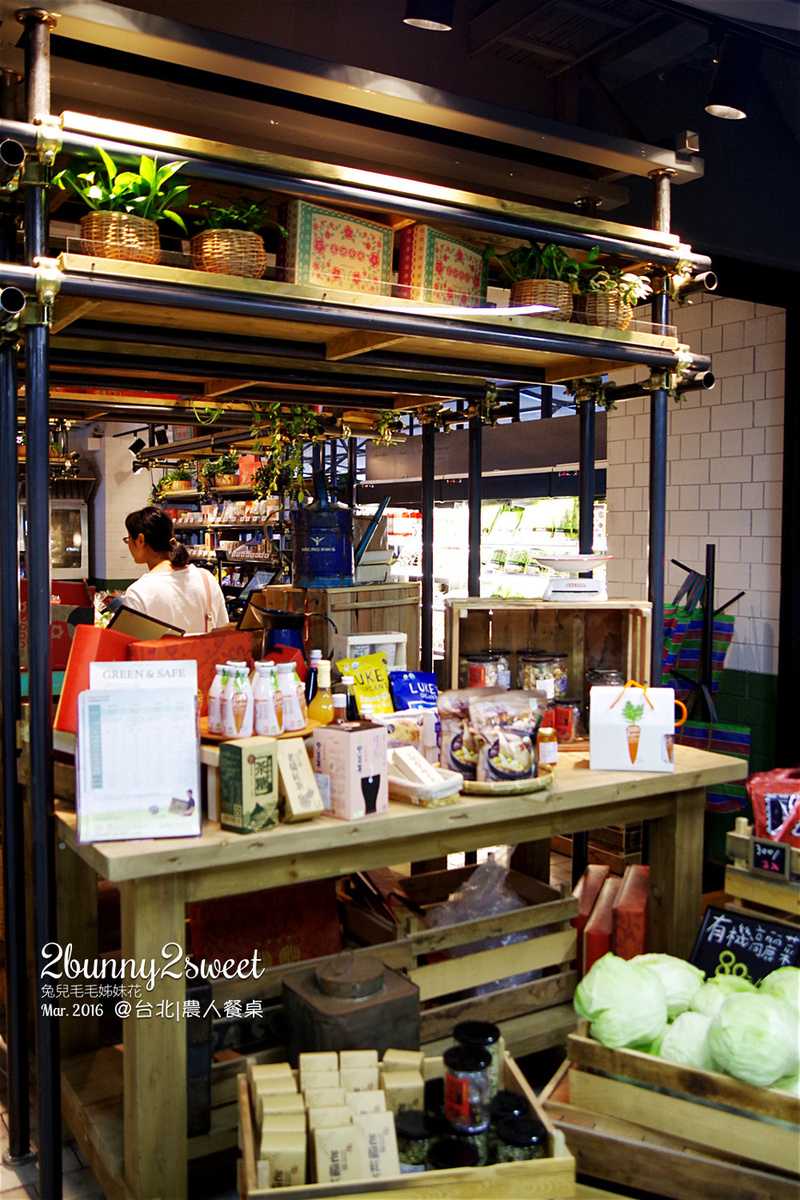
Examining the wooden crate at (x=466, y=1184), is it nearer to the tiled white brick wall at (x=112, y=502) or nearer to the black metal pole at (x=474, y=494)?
the black metal pole at (x=474, y=494)

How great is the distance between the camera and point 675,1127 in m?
2.19

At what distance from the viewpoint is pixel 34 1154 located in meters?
2.67

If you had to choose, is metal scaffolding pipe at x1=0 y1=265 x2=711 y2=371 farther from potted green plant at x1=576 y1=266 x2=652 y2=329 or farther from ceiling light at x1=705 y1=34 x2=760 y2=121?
ceiling light at x1=705 y1=34 x2=760 y2=121

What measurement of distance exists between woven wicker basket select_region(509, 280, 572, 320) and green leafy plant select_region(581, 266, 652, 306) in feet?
0.39

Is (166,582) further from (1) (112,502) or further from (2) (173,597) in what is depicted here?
(1) (112,502)

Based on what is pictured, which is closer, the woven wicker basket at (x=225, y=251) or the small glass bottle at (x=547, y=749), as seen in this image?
the woven wicker basket at (x=225, y=251)

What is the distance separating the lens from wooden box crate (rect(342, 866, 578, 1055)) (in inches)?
106

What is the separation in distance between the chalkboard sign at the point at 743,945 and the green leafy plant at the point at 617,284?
79.4 inches

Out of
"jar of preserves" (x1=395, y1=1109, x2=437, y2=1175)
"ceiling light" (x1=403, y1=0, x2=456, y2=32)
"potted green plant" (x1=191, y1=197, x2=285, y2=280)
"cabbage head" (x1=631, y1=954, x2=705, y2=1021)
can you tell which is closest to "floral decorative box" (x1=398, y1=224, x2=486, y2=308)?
"potted green plant" (x1=191, y1=197, x2=285, y2=280)

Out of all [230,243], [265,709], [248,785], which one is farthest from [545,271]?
[248,785]

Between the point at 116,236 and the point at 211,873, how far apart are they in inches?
61.1

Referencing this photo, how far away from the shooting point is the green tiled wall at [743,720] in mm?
4914

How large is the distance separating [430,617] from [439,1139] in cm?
333

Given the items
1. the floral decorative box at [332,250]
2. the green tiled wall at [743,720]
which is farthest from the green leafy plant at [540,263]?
the green tiled wall at [743,720]
